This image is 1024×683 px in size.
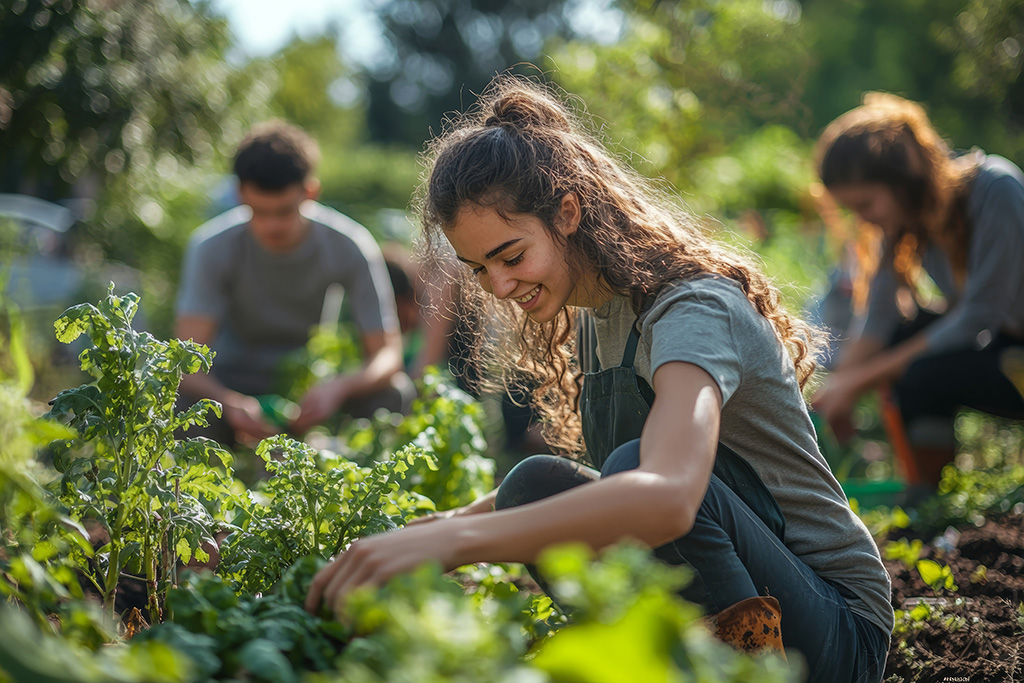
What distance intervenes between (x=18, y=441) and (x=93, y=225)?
5729 millimetres

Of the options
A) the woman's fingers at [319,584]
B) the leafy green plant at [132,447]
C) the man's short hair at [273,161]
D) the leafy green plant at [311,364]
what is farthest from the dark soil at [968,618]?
the man's short hair at [273,161]

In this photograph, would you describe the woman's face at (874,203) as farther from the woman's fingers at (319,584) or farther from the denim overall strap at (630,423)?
the woman's fingers at (319,584)

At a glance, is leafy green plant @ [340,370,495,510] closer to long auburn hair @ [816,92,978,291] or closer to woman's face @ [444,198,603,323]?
woman's face @ [444,198,603,323]

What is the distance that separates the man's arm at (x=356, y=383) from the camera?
3.45m

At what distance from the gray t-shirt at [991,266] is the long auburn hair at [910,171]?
48 mm

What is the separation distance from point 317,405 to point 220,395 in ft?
1.22

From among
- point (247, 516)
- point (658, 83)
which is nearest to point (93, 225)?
point (658, 83)

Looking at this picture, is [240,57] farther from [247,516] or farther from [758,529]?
[758,529]

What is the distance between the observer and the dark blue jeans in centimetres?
137

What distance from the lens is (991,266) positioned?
118 inches

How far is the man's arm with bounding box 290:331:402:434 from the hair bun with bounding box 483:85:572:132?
1.94m

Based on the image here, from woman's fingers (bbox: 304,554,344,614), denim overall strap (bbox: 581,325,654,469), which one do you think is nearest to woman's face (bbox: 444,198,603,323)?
denim overall strap (bbox: 581,325,654,469)

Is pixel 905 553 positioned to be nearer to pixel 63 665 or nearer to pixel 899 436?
pixel 899 436

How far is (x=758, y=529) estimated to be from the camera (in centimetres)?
147
